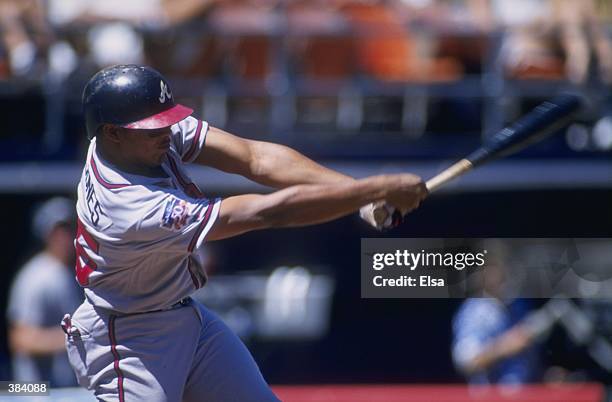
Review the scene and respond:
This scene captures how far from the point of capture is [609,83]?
619 centimetres

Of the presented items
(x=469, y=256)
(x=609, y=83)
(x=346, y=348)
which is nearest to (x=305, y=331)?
(x=346, y=348)

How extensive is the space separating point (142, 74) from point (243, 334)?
329 centimetres

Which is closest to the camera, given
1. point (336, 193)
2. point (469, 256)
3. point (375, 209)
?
point (336, 193)

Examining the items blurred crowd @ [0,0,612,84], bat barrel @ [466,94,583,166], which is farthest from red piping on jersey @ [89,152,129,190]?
blurred crowd @ [0,0,612,84]

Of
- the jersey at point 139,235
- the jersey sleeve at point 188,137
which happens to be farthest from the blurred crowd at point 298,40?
the jersey at point 139,235

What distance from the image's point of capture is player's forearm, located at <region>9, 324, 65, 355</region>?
19.3ft

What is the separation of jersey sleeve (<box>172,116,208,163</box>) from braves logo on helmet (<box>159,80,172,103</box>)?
0.24 metres

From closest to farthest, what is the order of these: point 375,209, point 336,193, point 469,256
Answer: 1. point 336,193
2. point 375,209
3. point 469,256

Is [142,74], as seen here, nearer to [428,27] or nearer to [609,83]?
[428,27]

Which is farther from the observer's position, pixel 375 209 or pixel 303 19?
pixel 303 19

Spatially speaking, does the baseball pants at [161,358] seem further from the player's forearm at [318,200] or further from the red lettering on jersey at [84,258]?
the player's forearm at [318,200]

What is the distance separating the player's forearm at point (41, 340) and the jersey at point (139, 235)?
2.78m

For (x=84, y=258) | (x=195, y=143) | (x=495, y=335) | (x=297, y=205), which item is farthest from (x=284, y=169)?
(x=495, y=335)

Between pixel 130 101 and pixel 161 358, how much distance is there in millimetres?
719
